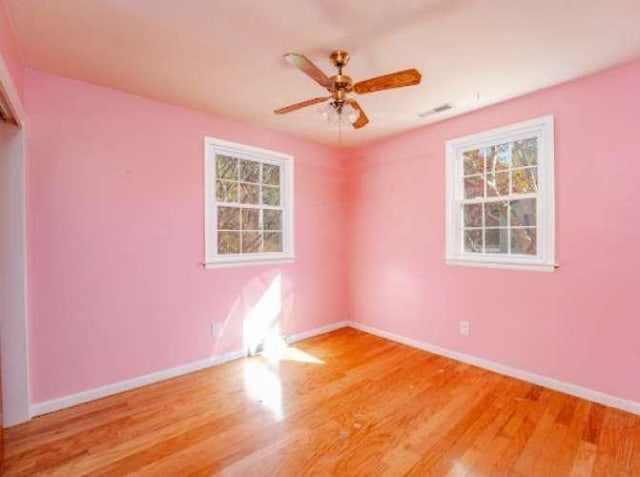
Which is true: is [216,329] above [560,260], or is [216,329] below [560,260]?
below

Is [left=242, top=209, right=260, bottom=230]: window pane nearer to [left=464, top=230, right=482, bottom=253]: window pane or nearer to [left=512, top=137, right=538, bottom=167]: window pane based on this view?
[left=464, top=230, right=482, bottom=253]: window pane

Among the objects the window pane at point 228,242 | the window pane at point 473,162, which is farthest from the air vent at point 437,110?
the window pane at point 228,242

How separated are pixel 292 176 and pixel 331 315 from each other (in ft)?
6.14

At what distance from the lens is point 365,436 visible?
203 centimetres

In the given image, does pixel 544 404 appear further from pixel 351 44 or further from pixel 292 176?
pixel 292 176

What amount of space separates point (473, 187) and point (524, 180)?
46cm

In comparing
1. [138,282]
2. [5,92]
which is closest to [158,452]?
[138,282]

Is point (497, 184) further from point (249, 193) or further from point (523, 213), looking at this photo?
point (249, 193)

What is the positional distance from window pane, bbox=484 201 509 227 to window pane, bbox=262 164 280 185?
2.24m

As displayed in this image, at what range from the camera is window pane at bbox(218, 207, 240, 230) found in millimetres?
3269

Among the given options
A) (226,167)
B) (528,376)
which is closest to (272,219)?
(226,167)

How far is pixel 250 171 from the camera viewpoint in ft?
11.5

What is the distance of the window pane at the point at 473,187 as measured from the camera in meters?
3.15

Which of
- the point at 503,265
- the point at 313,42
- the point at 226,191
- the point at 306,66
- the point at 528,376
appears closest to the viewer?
the point at 306,66
